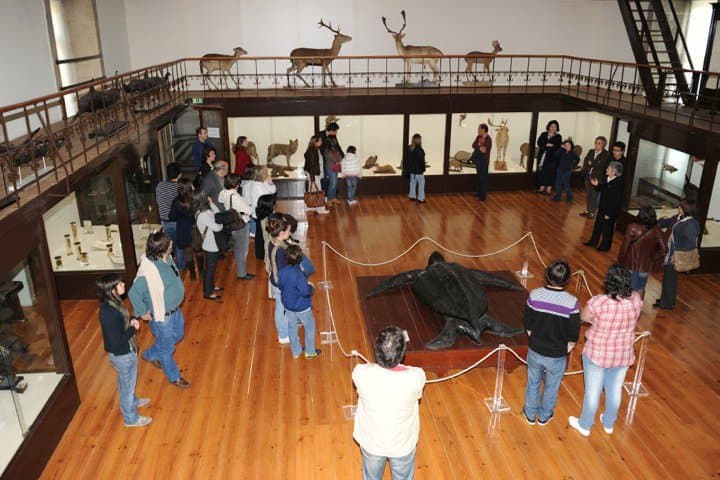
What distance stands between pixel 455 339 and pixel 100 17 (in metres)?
11.2

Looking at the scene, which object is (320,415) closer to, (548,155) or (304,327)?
(304,327)

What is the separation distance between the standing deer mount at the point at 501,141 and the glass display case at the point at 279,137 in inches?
152

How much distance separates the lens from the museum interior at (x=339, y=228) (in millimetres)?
5094

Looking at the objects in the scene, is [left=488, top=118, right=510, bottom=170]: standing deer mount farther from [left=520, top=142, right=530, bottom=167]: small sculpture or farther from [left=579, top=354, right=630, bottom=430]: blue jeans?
[left=579, top=354, right=630, bottom=430]: blue jeans

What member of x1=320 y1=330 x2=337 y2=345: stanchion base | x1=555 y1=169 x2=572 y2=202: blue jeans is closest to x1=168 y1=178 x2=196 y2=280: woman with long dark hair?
x1=320 y1=330 x2=337 y2=345: stanchion base

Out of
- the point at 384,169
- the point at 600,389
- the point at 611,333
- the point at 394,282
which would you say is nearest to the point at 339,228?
the point at 384,169

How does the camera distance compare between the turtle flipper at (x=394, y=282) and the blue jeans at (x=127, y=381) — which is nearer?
the blue jeans at (x=127, y=381)

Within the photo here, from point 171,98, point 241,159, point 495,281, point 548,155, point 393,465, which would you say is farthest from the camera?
point 548,155

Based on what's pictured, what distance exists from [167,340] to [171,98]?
25.7 ft

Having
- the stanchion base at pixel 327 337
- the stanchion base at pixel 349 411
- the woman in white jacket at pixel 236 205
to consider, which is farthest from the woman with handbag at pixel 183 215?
the stanchion base at pixel 349 411

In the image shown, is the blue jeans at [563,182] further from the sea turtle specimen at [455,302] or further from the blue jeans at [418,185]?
the sea turtle specimen at [455,302]

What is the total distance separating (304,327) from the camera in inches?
251

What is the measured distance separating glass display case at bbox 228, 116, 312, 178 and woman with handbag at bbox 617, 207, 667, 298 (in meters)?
7.99

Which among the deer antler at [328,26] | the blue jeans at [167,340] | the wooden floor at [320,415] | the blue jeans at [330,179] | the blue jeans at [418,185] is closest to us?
the wooden floor at [320,415]
